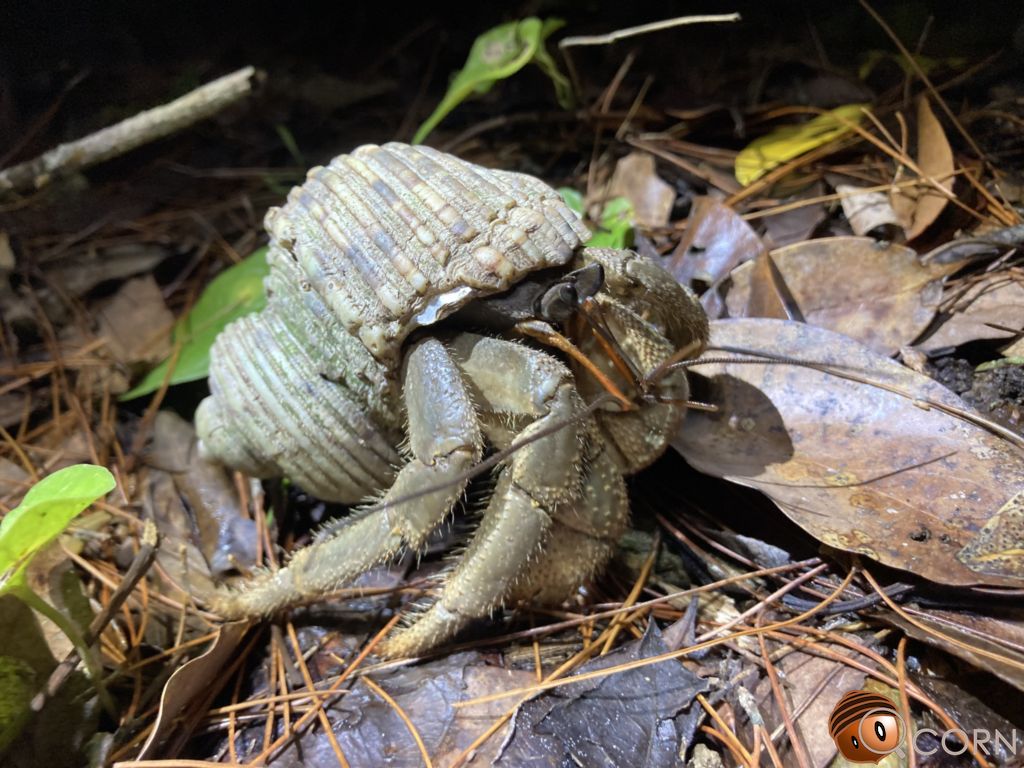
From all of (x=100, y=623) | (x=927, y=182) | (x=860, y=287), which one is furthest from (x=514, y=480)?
(x=927, y=182)

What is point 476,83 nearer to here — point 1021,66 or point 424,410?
point 424,410

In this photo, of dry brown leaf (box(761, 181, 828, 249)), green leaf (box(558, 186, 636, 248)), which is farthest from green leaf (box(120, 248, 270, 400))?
dry brown leaf (box(761, 181, 828, 249))

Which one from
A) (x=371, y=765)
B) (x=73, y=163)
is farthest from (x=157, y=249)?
(x=371, y=765)

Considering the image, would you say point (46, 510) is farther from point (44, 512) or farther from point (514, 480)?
point (514, 480)

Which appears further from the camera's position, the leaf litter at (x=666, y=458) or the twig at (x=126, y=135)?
the twig at (x=126, y=135)

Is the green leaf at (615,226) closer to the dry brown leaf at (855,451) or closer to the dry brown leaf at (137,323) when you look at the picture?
the dry brown leaf at (855,451)

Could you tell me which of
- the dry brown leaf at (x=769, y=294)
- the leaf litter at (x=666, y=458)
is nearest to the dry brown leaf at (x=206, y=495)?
the leaf litter at (x=666, y=458)

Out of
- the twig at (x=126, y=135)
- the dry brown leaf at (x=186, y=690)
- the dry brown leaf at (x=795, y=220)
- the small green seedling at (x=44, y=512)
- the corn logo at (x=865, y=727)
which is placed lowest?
the corn logo at (x=865, y=727)
